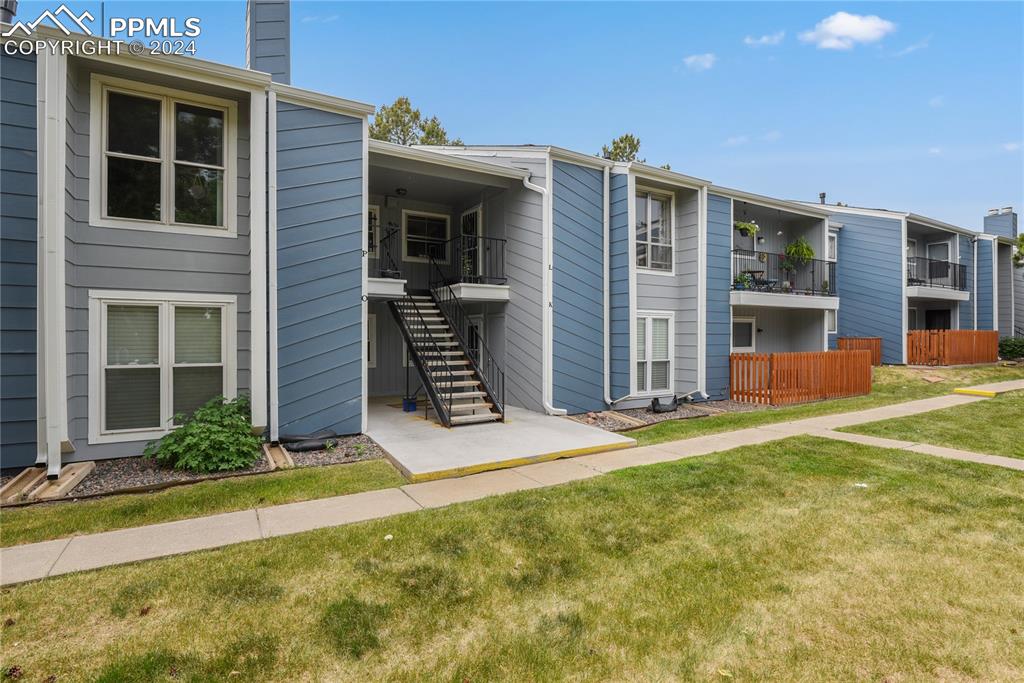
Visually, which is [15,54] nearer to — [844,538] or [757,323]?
[844,538]

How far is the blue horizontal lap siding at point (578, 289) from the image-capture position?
998 centimetres

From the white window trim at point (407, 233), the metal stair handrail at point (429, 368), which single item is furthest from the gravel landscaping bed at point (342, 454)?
the white window trim at point (407, 233)

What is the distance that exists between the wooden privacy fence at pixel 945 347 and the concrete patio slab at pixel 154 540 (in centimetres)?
2122

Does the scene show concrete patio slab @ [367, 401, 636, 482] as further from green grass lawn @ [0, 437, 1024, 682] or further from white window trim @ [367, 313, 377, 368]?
white window trim @ [367, 313, 377, 368]

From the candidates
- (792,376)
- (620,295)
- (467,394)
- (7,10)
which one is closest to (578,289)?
(620,295)

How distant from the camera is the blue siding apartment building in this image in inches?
233

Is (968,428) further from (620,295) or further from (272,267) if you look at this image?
(272,267)

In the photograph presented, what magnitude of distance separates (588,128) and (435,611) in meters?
34.8

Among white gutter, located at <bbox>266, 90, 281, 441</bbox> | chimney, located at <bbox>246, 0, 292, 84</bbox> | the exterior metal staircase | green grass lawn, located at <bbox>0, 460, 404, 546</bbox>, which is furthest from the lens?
the exterior metal staircase

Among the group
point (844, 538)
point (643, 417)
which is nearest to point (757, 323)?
point (643, 417)

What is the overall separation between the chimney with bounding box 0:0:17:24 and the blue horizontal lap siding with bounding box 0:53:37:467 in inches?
30.4

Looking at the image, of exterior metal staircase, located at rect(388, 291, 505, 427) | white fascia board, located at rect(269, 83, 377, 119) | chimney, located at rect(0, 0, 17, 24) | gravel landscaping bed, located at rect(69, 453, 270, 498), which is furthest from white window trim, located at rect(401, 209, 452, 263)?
chimney, located at rect(0, 0, 17, 24)

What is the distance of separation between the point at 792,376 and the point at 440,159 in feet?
31.7

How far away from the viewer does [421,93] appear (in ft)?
94.1
